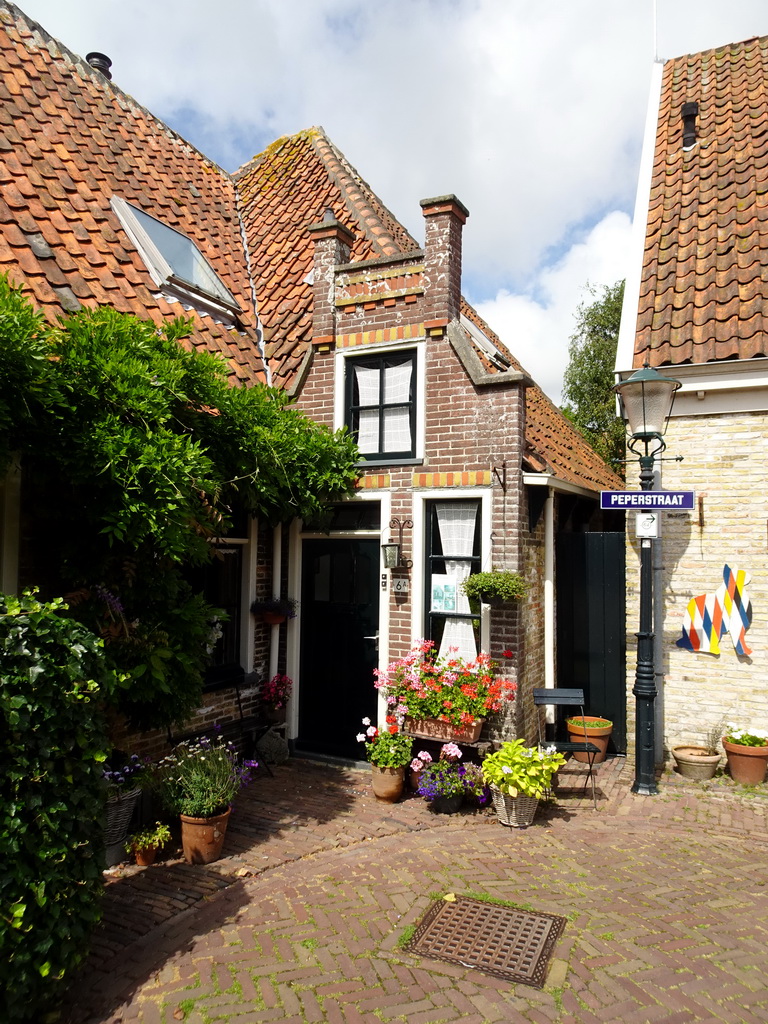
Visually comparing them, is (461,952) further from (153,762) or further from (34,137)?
(34,137)

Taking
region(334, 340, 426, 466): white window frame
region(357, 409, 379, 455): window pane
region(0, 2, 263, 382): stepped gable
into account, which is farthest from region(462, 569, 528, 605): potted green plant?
region(0, 2, 263, 382): stepped gable

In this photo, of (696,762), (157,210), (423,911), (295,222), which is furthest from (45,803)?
(295,222)

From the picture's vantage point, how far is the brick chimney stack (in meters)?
7.55

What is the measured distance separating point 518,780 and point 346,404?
446 cm

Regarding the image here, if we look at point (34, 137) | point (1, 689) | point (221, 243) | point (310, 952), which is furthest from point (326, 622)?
point (34, 137)

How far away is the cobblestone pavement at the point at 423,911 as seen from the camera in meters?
3.76

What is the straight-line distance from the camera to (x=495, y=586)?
6840 millimetres

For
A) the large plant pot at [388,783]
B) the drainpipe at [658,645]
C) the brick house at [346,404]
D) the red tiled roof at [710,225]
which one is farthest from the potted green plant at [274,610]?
the red tiled roof at [710,225]

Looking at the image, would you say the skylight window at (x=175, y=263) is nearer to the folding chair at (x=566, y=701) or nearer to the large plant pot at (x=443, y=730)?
the large plant pot at (x=443, y=730)

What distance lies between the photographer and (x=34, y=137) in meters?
8.10

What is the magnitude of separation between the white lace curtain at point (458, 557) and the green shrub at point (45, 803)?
4165 mm

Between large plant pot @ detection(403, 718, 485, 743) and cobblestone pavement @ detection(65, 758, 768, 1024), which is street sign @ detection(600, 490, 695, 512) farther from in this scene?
cobblestone pavement @ detection(65, 758, 768, 1024)

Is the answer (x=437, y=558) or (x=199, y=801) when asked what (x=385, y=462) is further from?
(x=199, y=801)

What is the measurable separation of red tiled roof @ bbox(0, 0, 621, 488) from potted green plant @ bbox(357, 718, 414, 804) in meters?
3.23
